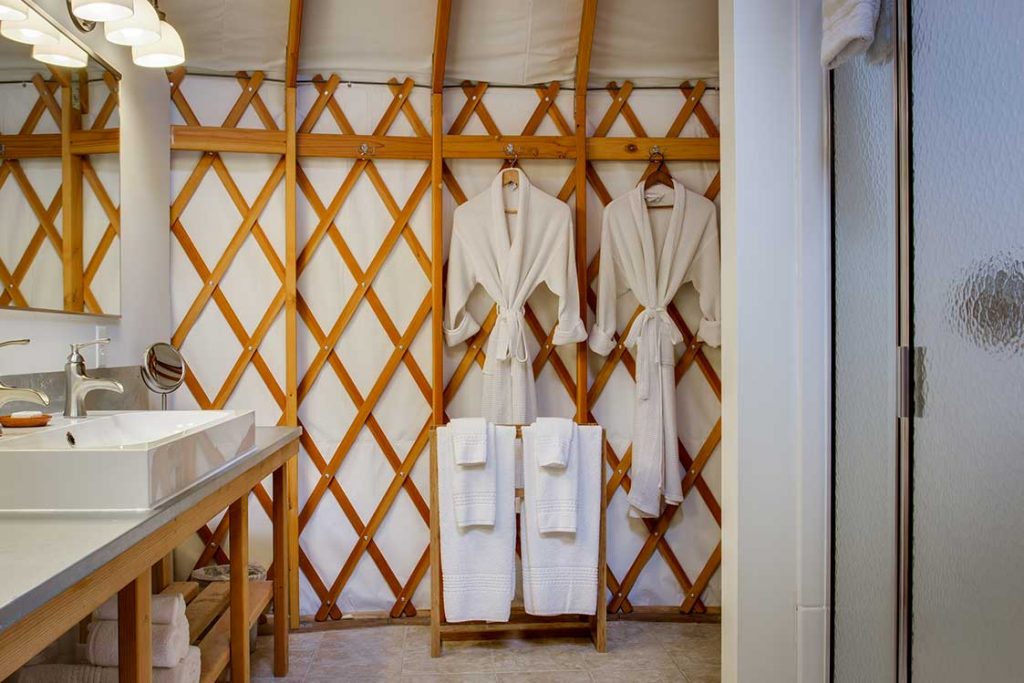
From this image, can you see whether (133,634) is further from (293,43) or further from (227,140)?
(293,43)

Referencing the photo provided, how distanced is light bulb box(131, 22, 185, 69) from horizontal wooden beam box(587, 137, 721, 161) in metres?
1.49

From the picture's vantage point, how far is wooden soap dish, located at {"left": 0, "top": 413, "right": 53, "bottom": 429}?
1.48m

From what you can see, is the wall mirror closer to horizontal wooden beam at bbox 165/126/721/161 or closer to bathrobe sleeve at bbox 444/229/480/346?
horizontal wooden beam at bbox 165/126/721/161

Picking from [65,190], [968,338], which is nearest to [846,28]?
[968,338]

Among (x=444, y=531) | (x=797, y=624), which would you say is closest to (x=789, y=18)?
(x=797, y=624)

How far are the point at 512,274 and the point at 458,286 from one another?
8.4 inches

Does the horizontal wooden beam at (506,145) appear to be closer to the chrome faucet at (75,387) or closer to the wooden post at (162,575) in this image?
the chrome faucet at (75,387)

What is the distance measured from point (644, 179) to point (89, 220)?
1.92 m

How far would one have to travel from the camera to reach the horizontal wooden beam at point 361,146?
273cm

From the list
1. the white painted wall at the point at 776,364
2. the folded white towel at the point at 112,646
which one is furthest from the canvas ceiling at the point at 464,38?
the folded white towel at the point at 112,646

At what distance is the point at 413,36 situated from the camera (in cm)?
271

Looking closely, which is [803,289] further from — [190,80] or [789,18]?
[190,80]

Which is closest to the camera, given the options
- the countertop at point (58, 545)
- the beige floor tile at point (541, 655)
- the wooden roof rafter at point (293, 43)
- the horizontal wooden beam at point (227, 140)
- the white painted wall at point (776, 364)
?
the countertop at point (58, 545)

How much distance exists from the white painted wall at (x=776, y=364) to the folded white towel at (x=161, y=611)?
47.6 inches
